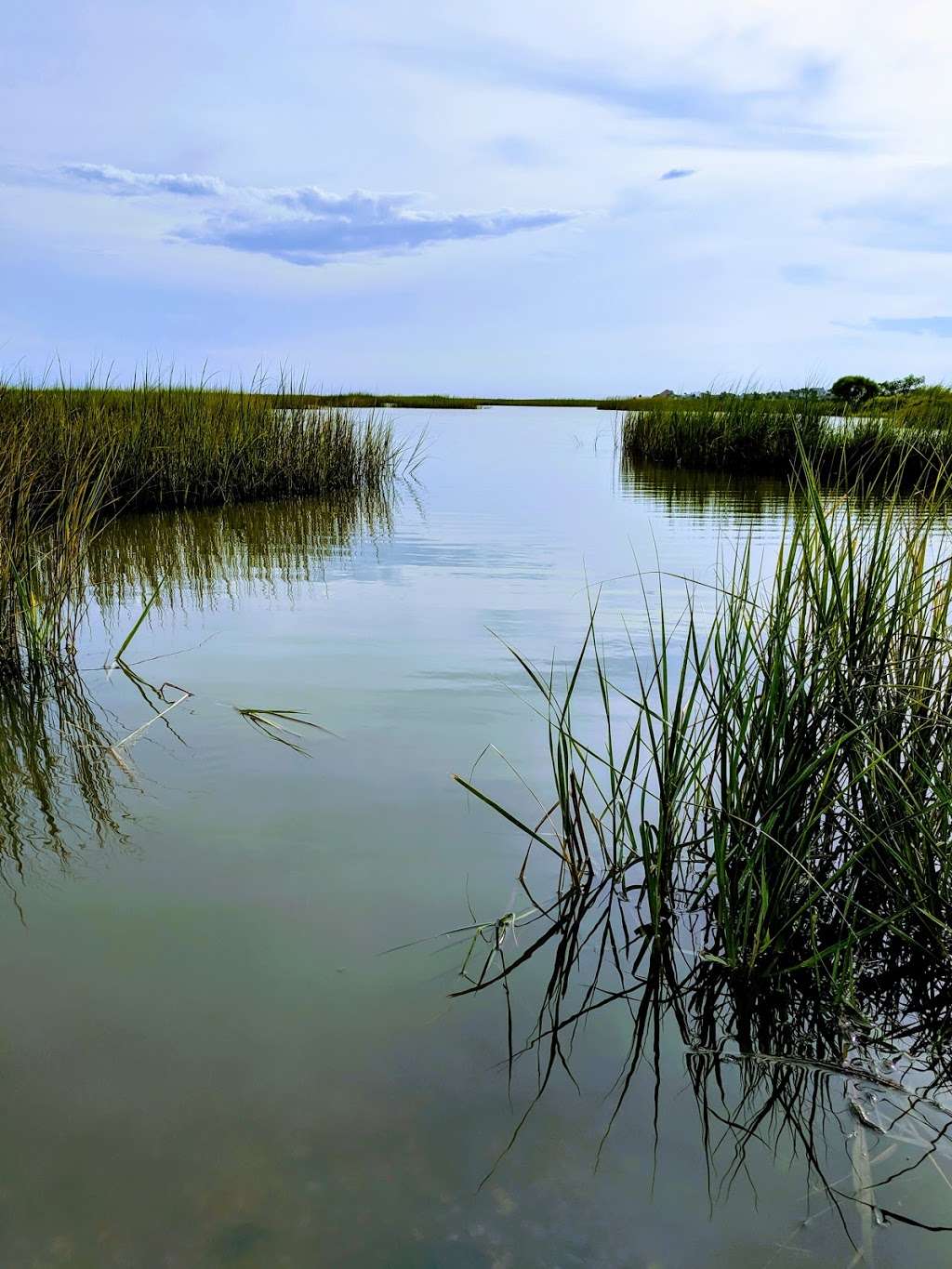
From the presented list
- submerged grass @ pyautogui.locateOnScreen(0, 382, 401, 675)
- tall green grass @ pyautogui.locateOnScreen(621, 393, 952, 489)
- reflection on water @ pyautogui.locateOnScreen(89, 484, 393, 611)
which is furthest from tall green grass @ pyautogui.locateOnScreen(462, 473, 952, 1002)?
tall green grass @ pyautogui.locateOnScreen(621, 393, 952, 489)

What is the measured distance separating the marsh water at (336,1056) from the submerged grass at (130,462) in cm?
66

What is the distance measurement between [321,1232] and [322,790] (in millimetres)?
1798

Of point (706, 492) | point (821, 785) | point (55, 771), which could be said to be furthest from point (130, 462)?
point (821, 785)

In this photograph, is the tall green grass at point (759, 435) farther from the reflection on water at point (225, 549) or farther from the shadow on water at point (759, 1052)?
the shadow on water at point (759, 1052)

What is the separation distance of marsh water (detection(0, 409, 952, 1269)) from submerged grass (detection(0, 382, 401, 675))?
0.66m

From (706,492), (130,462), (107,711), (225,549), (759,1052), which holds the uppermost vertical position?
(130,462)

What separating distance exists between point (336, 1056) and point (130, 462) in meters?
8.85

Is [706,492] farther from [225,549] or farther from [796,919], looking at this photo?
[796,919]

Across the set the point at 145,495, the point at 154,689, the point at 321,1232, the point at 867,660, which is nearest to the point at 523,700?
the point at 154,689

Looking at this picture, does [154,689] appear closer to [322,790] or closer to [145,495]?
[322,790]

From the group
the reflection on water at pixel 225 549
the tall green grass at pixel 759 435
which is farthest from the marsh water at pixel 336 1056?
the tall green grass at pixel 759 435

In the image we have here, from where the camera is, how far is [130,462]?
9914 mm

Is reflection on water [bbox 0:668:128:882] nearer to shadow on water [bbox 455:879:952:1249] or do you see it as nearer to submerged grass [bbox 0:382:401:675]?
submerged grass [bbox 0:382:401:675]

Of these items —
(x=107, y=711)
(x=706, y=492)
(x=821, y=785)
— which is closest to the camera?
(x=821, y=785)
